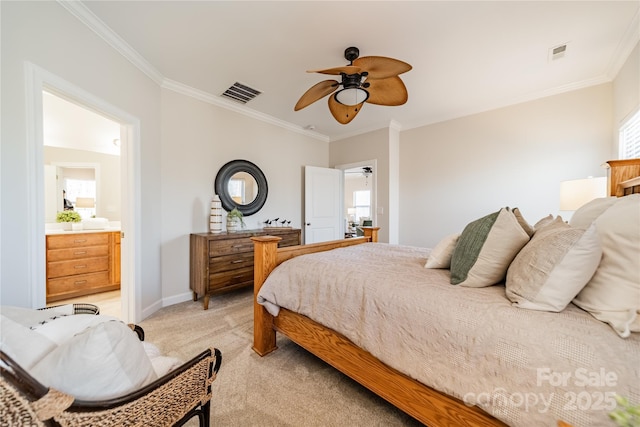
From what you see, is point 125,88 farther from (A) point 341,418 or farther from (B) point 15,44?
(A) point 341,418

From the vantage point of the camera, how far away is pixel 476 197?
344 cm

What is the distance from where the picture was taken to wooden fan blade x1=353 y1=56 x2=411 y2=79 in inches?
66.7

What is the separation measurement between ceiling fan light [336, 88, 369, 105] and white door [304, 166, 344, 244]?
2.22m

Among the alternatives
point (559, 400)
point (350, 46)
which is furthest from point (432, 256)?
point (350, 46)

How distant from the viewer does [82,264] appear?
3.16m

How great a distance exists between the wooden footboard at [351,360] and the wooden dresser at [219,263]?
111cm

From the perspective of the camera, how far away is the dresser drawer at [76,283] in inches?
116

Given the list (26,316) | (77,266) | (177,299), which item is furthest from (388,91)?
(77,266)

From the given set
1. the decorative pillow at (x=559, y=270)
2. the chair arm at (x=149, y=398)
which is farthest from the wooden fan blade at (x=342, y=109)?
the chair arm at (x=149, y=398)

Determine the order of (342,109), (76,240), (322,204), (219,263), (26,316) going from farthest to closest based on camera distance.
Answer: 1. (322,204)
2. (76,240)
3. (219,263)
4. (342,109)
5. (26,316)

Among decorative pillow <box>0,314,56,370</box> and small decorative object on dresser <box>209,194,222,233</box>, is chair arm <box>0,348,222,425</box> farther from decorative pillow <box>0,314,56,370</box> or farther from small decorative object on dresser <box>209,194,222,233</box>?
small decorative object on dresser <box>209,194,222,233</box>

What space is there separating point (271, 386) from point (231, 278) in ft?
5.15

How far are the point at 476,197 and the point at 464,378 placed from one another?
3.16m

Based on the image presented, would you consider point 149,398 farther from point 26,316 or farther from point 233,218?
point 233,218
